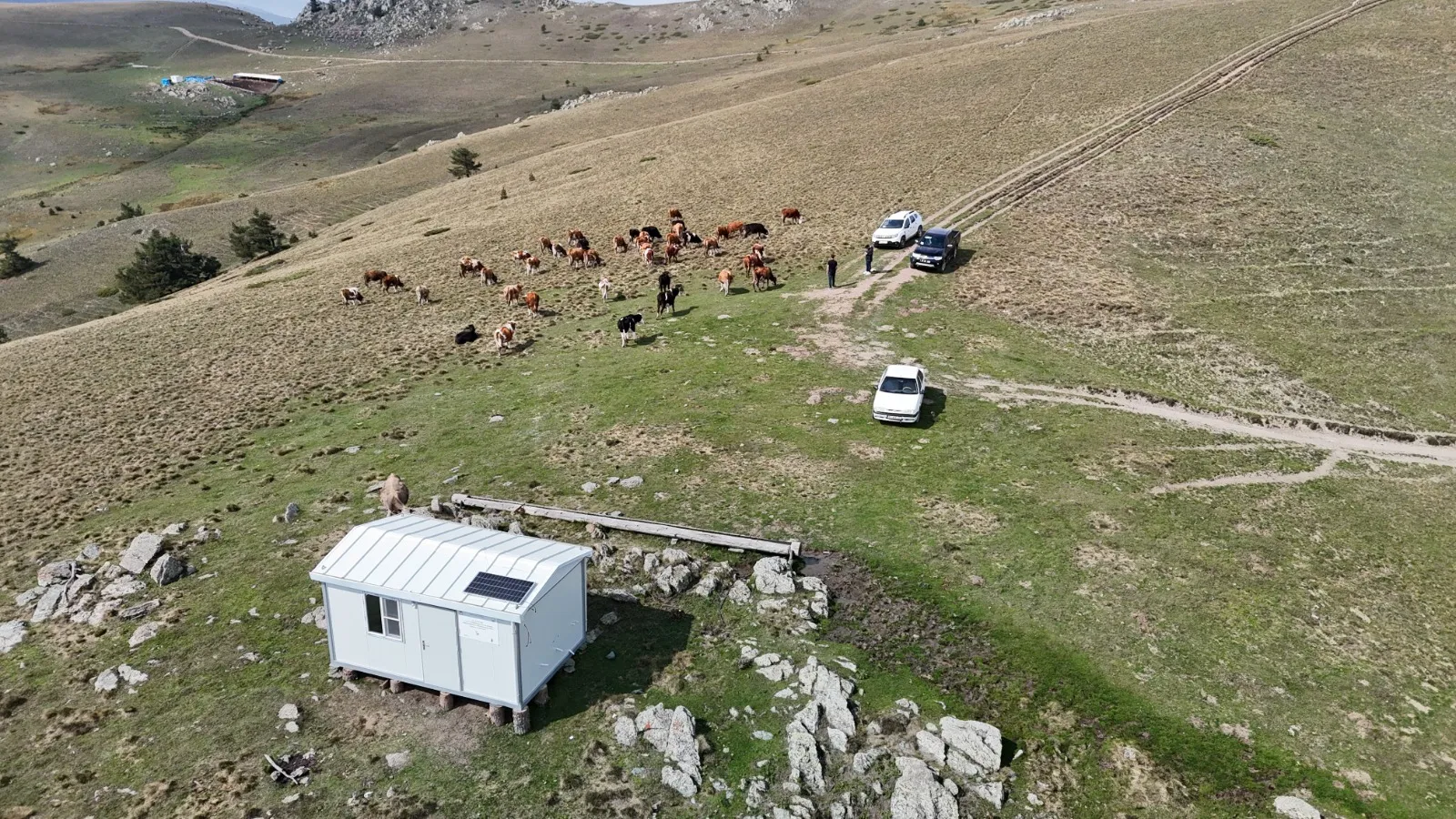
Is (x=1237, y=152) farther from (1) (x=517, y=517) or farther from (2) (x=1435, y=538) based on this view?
(1) (x=517, y=517)

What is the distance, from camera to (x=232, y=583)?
21.5 meters

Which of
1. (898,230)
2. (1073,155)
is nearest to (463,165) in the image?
(898,230)

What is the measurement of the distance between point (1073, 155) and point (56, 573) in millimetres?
63150

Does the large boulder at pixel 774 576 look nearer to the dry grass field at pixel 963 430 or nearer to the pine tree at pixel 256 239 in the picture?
the dry grass field at pixel 963 430

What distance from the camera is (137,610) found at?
800 inches

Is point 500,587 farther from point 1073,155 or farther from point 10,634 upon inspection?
point 1073,155

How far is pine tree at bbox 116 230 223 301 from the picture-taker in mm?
63469

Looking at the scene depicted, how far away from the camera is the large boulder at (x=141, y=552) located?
2198cm

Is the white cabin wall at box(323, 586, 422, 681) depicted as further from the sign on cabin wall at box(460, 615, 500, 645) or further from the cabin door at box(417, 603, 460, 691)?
the sign on cabin wall at box(460, 615, 500, 645)

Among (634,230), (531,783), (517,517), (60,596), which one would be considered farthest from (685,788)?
(634,230)

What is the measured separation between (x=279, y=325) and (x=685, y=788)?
128 feet

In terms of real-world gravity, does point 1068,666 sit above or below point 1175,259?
below

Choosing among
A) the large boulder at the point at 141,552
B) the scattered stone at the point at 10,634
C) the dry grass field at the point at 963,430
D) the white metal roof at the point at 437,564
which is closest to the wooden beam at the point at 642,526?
the dry grass field at the point at 963,430

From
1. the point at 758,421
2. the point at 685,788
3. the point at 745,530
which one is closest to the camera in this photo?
the point at 685,788
